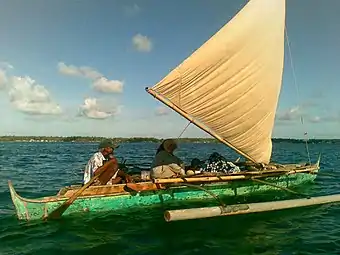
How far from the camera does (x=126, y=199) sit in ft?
37.7

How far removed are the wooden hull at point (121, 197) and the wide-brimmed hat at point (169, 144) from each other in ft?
3.92

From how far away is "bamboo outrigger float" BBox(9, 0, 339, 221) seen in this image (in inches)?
436

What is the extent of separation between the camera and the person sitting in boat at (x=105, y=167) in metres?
11.4

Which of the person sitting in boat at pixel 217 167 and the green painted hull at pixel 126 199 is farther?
the person sitting in boat at pixel 217 167

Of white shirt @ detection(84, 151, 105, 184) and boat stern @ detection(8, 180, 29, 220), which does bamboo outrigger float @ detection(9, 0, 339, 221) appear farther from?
white shirt @ detection(84, 151, 105, 184)

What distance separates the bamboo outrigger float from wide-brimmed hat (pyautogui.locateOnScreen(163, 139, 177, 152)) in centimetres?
98

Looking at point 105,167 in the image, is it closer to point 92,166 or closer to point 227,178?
point 92,166

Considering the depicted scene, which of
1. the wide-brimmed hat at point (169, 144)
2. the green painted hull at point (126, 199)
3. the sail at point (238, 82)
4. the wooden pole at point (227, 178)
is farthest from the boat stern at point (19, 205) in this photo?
the sail at point (238, 82)

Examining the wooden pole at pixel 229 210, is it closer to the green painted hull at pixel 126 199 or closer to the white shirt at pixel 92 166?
the green painted hull at pixel 126 199

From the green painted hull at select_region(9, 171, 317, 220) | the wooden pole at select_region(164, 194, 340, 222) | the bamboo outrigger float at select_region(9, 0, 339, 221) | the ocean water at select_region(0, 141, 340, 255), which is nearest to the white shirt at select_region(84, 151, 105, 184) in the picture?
the bamboo outrigger float at select_region(9, 0, 339, 221)

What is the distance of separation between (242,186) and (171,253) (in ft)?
18.5

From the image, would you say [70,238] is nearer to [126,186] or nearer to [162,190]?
[126,186]

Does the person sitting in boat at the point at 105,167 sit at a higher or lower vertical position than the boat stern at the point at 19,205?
higher

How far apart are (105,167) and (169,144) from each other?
2270mm
